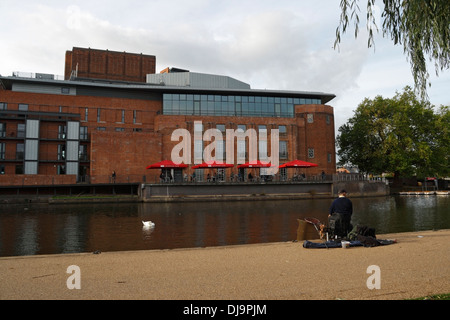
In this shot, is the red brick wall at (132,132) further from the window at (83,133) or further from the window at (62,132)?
the window at (83,133)

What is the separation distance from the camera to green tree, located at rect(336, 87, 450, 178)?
174ft

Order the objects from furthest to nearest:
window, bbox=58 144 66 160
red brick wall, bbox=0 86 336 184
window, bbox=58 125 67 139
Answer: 1. window, bbox=58 125 67 139
2. window, bbox=58 144 66 160
3. red brick wall, bbox=0 86 336 184

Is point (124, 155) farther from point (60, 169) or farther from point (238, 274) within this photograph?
point (238, 274)

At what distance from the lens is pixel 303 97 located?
5753 centimetres

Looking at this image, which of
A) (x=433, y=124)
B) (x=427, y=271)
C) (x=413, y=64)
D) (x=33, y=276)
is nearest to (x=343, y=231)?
(x=427, y=271)

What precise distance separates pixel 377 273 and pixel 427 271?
0.96 m

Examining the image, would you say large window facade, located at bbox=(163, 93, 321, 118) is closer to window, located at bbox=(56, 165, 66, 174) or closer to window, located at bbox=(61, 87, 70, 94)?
window, located at bbox=(61, 87, 70, 94)

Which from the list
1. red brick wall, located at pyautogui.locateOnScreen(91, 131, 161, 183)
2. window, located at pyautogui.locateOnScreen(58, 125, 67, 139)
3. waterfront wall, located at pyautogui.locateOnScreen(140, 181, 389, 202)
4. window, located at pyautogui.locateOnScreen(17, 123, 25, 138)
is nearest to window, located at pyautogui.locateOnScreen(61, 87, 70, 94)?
window, located at pyautogui.locateOnScreen(58, 125, 67, 139)

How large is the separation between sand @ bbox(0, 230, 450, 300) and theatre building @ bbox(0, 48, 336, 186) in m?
37.6

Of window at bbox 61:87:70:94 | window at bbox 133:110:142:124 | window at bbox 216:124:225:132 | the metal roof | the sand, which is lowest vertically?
the sand

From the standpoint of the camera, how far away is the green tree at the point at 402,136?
53188 mm

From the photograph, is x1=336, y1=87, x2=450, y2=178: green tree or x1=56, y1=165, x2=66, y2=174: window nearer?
x1=56, y1=165, x2=66, y2=174: window

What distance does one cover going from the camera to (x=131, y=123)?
52.4 meters
